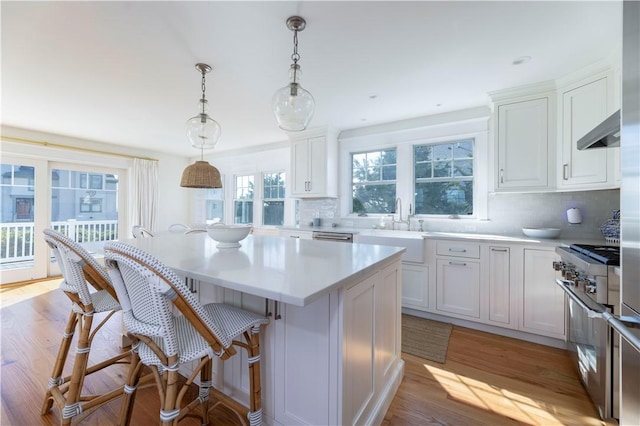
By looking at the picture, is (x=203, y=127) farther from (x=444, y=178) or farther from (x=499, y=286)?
(x=499, y=286)

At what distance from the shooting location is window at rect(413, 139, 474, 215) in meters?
3.35

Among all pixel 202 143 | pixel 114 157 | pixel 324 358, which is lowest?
pixel 324 358

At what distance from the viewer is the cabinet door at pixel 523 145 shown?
2.61 meters

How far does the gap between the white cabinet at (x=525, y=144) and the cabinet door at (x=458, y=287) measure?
931 mm

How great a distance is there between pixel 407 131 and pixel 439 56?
60.8 inches

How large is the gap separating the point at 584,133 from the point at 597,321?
167 centimetres

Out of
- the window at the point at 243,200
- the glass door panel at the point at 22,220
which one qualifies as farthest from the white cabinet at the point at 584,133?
the glass door panel at the point at 22,220

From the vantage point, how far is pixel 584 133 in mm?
2330

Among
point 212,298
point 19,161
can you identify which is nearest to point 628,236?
point 212,298

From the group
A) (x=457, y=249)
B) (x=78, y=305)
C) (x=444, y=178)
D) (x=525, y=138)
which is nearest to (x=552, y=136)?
(x=525, y=138)

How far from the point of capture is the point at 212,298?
1615 millimetres

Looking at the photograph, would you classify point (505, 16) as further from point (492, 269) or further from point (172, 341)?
point (172, 341)

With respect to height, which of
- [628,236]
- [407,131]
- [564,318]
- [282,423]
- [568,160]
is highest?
[407,131]

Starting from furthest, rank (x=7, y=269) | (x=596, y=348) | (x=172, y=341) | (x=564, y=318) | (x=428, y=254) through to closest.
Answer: (x=7, y=269), (x=428, y=254), (x=564, y=318), (x=596, y=348), (x=172, y=341)
